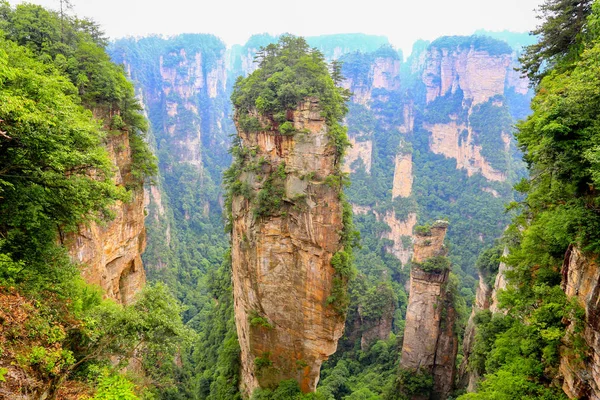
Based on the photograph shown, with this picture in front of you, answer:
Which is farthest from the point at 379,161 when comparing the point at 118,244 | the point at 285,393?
the point at 118,244

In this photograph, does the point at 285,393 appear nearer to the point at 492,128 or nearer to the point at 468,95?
the point at 492,128

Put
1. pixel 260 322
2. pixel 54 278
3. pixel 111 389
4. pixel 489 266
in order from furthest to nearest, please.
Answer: pixel 489 266, pixel 260 322, pixel 54 278, pixel 111 389

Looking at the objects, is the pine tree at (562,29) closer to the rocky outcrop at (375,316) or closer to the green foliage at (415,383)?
the green foliage at (415,383)

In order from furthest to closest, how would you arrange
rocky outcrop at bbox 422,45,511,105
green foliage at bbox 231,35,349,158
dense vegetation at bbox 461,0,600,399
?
1. rocky outcrop at bbox 422,45,511,105
2. green foliage at bbox 231,35,349,158
3. dense vegetation at bbox 461,0,600,399

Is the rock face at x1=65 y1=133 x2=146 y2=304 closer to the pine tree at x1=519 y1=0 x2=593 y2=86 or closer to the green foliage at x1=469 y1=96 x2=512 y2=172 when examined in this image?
the pine tree at x1=519 y1=0 x2=593 y2=86

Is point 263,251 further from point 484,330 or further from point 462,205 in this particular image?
point 462,205

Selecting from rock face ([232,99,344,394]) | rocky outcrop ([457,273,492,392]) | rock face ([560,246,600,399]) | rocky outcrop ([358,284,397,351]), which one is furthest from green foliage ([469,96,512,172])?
rock face ([560,246,600,399])
